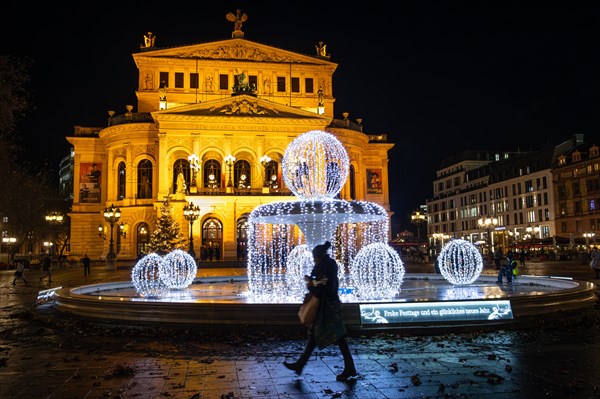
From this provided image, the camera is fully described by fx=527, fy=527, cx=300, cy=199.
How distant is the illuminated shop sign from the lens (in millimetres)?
9438

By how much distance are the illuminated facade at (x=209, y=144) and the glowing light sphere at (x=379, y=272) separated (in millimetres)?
27483

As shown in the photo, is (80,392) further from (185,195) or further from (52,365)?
(185,195)

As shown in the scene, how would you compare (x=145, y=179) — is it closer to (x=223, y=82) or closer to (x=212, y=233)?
(x=212, y=233)

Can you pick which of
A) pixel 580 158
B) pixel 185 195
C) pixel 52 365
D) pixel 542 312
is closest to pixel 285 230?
pixel 185 195

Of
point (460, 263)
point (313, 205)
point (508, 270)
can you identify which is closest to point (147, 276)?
point (313, 205)

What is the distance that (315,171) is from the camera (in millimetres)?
14828

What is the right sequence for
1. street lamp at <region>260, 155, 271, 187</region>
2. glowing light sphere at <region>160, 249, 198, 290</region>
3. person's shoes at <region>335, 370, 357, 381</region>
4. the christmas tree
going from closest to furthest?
person's shoes at <region>335, 370, 357, 381</region> → glowing light sphere at <region>160, 249, 198, 290</region> → the christmas tree → street lamp at <region>260, 155, 271, 187</region>

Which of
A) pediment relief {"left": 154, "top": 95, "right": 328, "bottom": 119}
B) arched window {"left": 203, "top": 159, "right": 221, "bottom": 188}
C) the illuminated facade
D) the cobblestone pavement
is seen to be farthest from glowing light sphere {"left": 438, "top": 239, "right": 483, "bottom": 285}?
arched window {"left": 203, "top": 159, "right": 221, "bottom": 188}

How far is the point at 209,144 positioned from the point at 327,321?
4152 cm

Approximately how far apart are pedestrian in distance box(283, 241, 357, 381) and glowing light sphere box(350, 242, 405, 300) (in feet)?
22.4

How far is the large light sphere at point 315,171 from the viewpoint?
14654 mm

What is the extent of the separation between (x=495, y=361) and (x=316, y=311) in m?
2.79

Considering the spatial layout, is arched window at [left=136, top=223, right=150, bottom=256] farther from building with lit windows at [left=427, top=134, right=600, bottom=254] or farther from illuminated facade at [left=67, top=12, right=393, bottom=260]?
building with lit windows at [left=427, top=134, right=600, bottom=254]

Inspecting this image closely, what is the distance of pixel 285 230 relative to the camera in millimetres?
43094
